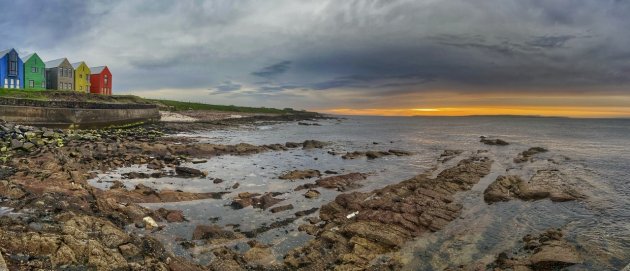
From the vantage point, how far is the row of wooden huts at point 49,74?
64938mm

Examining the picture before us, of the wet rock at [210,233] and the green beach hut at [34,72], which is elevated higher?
the green beach hut at [34,72]

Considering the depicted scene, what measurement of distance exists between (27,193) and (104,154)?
1351cm

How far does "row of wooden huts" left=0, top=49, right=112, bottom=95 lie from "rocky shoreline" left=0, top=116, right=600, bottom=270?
54536mm

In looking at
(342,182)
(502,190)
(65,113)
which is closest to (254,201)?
(342,182)

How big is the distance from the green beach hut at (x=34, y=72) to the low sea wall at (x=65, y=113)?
1015 inches

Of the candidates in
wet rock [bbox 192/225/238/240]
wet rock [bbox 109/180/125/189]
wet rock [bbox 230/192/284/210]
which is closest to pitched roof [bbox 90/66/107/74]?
wet rock [bbox 109/180/125/189]

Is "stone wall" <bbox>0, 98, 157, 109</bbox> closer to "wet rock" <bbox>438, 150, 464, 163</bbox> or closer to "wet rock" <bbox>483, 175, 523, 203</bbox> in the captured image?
"wet rock" <bbox>438, 150, 464, 163</bbox>

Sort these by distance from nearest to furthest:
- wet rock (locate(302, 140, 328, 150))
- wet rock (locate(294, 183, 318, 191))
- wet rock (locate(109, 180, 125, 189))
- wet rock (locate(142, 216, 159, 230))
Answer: wet rock (locate(142, 216, 159, 230)) → wet rock (locate(109, 180, 125, 189)) → wet rock (locate(294, 183, 318, 191)) → wet rock (locate(302, 140, 328, 150))

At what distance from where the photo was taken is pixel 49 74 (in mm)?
75062

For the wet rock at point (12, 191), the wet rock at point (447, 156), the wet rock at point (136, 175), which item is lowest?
the wet rock at point (136, 175)

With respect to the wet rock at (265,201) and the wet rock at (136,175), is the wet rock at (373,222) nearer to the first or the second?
the wet rock at (265,201)

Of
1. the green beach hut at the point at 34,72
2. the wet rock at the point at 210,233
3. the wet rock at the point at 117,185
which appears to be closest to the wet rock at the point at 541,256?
the wet rock at the point at 210,233

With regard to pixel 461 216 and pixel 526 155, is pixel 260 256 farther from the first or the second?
pixel 526 155

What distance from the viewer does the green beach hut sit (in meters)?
68.6
